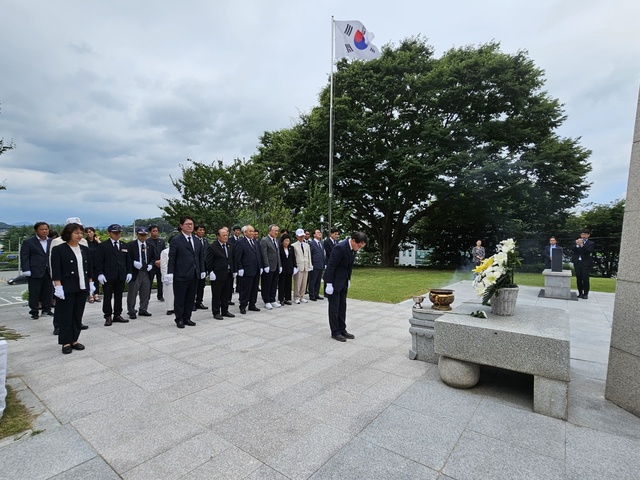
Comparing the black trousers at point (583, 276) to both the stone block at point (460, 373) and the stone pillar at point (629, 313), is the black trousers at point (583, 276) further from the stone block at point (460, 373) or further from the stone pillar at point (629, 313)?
the stone block at point (460, 373)

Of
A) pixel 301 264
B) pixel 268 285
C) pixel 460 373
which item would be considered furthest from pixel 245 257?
pixel 460 373

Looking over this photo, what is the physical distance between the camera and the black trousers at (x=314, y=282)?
9.38 metres

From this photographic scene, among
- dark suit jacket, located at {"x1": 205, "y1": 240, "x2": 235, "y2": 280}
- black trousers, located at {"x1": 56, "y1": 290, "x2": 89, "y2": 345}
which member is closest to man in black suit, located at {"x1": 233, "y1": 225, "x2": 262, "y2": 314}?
dark suit jacket, located at {"x1": 205, "y1": 240, "x2": 235, "y2": 280}

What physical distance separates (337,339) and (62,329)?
4.00 metres

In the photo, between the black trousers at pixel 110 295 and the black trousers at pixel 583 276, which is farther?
the black trousers at pixel 583 276

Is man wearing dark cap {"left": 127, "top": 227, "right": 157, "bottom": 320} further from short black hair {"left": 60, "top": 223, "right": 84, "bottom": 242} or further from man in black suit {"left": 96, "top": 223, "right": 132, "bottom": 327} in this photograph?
short black hair {"left": 60, "top": 223, "right": 84, "bottom": 242}

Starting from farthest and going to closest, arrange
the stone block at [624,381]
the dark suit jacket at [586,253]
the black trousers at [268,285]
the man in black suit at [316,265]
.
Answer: the dark suit jacket at [586,253], the man in black suit at [316,265], the black trousers at [268,285], the stone block at [624,381]

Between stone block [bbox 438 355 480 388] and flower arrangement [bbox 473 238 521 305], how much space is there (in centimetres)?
89

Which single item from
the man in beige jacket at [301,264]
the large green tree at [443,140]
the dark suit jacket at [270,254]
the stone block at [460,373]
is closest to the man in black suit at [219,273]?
the dark suit jacket at [270,254]

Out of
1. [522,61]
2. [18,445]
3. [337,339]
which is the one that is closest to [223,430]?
[18,445]

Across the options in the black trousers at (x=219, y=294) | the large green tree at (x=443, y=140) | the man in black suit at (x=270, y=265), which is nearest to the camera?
the black trousers at (x=219, y=294)

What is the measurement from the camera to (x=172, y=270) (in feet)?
20.3

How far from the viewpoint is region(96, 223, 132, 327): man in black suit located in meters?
6.27

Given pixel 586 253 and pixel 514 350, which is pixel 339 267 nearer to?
pixel 514 350
